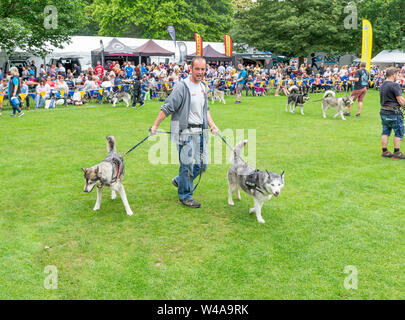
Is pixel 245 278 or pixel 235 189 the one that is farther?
pixel 235 189

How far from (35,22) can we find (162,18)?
72.1 feet

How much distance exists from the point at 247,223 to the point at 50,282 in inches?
106

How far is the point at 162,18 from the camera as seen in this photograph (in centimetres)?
3866

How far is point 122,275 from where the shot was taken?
367 cm

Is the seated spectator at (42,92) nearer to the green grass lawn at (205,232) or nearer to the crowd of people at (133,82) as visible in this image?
the crowd of people at (133,82)

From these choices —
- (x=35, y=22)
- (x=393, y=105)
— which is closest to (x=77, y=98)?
(x=35, y=22)

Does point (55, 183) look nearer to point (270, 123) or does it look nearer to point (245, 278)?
point (245, 278)

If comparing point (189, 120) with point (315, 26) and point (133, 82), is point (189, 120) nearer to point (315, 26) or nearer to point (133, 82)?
point (133, 82)

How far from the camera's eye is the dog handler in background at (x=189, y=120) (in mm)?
5012

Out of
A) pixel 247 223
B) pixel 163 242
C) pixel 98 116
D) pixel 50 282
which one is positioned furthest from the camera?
pixel 98 116

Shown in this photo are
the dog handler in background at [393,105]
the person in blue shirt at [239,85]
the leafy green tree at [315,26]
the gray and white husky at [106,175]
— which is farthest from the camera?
the leafy green tree at [315,26]

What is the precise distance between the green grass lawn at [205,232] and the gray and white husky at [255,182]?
0.37 metres

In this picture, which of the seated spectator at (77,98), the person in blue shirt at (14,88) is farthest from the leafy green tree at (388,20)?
the person in blue shirt at (14,88)
